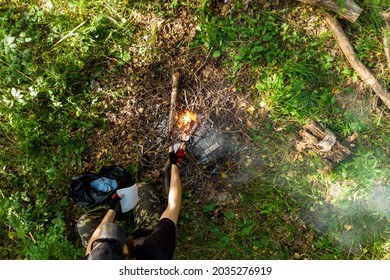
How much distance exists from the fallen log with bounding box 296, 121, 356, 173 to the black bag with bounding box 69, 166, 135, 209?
6.82 feet

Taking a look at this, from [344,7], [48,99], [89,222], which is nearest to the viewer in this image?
[344,7]

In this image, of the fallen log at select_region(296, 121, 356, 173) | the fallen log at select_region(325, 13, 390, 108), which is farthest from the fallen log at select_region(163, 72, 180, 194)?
the fallen log at select_region(325, 13, 390, 108)

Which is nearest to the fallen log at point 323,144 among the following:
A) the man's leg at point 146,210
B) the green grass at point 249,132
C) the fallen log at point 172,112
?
the green grass at point 249,132

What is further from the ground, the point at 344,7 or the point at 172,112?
the point at 344,7

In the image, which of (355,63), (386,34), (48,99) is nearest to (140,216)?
(48,99)

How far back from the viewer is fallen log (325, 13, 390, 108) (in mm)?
3771

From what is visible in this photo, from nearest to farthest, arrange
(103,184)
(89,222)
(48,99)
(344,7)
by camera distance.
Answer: (344,7)
(89,222)
(103,184)
(48,99)

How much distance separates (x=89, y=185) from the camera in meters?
3.92

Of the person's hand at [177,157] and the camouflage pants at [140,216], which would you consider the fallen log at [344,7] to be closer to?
the person's hand at [177,157]

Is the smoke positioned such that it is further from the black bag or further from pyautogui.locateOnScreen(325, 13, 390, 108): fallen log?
the black bag

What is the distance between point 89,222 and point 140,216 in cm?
60

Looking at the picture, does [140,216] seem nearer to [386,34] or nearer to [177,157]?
[177,157]

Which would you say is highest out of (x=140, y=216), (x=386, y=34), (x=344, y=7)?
(x=344, y=7)
